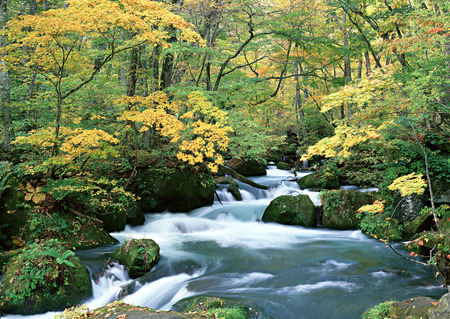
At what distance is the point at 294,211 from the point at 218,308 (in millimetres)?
6159

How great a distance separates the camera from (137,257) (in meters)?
5.56

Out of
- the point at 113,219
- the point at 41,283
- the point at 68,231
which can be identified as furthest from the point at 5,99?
the point at 41,283

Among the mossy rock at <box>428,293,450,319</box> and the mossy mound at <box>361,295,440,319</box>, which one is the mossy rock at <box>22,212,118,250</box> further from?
the mossy rock at <box>428,293,450,319</box>

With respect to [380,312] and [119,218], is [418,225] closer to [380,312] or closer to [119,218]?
[380,312]

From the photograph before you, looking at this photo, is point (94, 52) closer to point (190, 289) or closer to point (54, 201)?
point (54, 201)

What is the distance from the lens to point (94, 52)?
848 centimetres

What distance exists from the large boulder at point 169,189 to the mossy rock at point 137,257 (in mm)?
3755

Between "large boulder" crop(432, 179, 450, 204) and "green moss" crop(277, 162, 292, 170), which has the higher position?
"large boulder" crop(432, 179, 450, 204)

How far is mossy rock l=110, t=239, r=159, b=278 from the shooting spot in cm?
553

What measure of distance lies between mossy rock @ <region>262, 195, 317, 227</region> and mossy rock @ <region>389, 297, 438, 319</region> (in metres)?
5.59

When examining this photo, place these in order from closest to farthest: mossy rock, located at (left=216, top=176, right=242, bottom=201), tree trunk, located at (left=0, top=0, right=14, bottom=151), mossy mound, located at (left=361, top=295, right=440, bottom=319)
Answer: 1. mossy mound, located at (left=361, top=295, right=440, bottom=319)
2. tree trunk, located at (left=0, top=0, right=14, bottom=151)
3. mossy rock, located at (left=216, top=176, right=242, bottom=201)

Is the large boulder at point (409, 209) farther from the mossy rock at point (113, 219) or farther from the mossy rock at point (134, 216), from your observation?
the mossy rock at point (113, 219)

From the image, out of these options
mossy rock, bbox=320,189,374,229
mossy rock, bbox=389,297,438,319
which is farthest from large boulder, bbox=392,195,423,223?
mossy rock, bbox=389,297,438,319

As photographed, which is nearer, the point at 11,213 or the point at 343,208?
the point at 11,213
